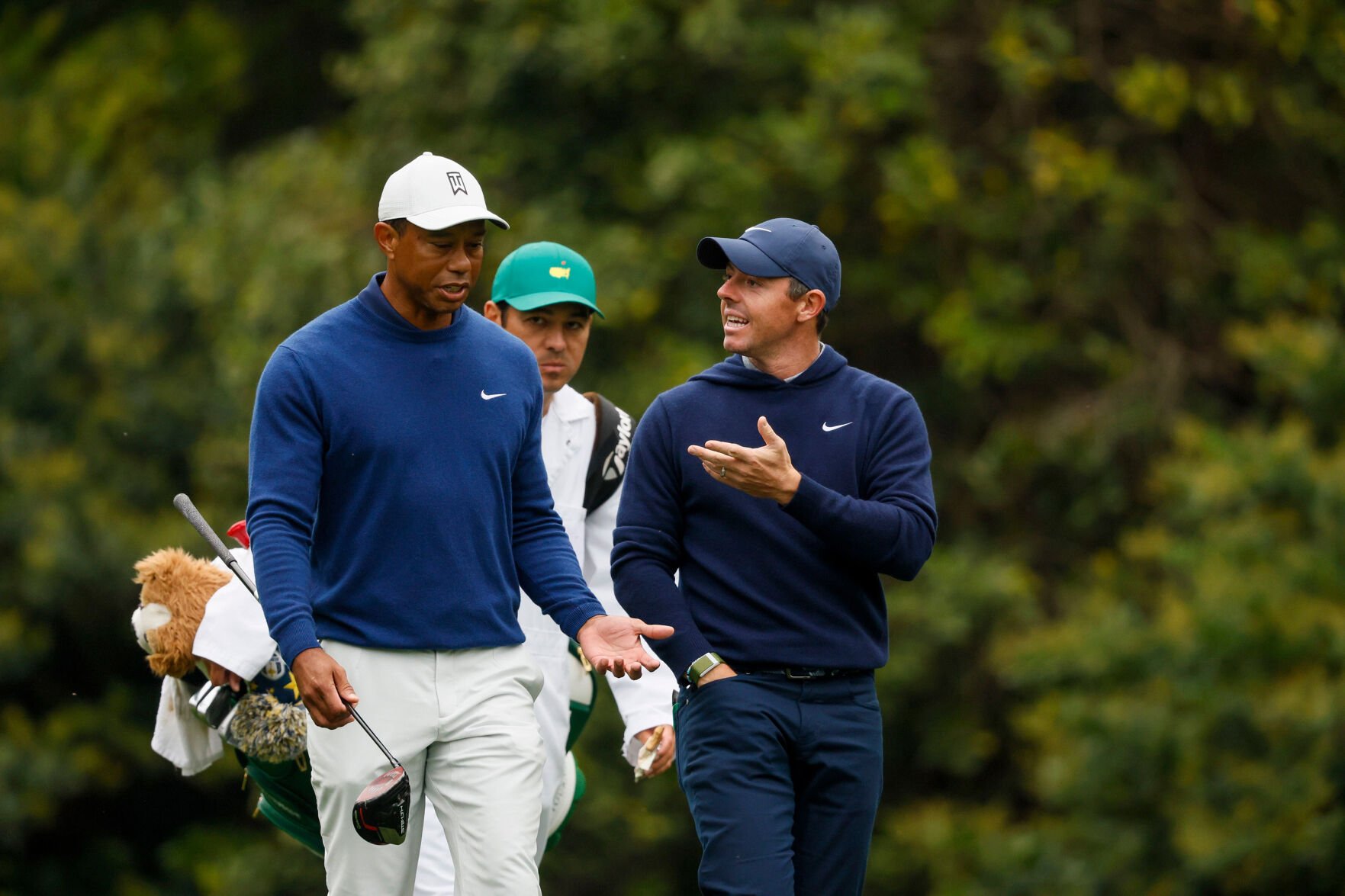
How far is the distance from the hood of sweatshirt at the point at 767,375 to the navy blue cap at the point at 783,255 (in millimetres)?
146

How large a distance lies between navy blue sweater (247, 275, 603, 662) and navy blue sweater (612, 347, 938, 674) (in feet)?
1.16

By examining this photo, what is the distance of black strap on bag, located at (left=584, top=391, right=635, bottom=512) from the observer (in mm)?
5973

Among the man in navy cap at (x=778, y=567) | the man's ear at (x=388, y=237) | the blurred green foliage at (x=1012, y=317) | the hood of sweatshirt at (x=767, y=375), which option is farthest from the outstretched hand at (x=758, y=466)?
the blurred green foliage at (x=1012, y=317)

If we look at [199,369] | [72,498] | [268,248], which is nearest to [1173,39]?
[268,248]

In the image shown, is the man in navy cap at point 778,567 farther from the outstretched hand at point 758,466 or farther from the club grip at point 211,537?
the club grip at point 211,537

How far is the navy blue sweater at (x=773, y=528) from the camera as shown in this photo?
488 cm

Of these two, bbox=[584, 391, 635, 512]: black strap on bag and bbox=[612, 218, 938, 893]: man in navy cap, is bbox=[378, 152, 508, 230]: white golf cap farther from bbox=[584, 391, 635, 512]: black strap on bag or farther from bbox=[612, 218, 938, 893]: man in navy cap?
bbox=[584, 391, 635, 512]: black strap on bag

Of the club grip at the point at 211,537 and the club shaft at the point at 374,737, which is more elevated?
the club grip at the point at 211,537

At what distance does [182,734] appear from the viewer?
566cm

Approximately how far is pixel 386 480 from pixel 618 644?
2.25 ft

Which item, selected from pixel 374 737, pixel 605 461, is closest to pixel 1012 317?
pixel 605 461

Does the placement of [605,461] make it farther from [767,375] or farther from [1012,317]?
[1012,317]

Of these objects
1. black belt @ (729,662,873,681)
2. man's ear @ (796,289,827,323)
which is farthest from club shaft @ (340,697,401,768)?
man's ear @ (796,289,827,323)

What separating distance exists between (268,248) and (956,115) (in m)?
4.92
